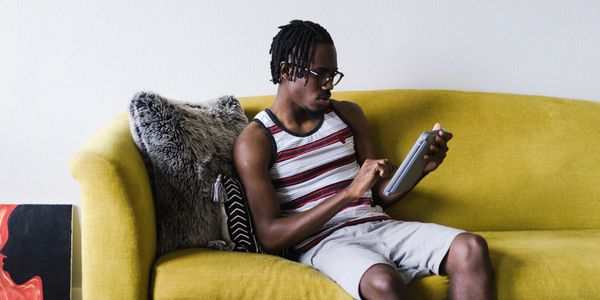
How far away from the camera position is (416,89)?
2.45 meters

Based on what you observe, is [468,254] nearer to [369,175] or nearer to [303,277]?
[369,175]

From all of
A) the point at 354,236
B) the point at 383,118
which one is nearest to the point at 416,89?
the point at 383,118

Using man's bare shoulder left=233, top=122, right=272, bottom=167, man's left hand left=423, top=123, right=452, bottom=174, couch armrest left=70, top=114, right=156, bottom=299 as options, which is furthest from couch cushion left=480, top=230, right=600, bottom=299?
couch armrest left=70, top=114, right=156, bottom=299

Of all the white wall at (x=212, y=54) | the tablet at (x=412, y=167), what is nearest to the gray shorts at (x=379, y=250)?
the tablet at (x=412, y=167)

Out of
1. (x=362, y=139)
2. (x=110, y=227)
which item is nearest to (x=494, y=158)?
(x=362, y=139)

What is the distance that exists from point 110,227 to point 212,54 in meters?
0.94

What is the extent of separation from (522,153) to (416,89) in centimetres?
41

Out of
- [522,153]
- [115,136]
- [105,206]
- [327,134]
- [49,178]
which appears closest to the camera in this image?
[105,206]

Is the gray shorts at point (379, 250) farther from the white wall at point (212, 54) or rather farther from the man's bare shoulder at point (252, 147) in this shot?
the white wall at point (212, 54)

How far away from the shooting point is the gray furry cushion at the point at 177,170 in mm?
1928

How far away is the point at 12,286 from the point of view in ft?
7.94

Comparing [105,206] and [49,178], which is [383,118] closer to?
[105,206]

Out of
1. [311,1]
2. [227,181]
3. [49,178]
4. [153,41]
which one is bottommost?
[49,178]

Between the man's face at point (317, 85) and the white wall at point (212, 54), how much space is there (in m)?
0.47
